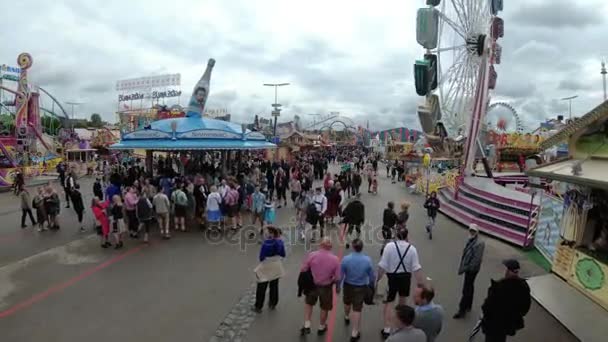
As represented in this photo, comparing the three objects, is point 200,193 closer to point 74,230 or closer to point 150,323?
point 74,230

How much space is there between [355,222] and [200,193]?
4.76 meters

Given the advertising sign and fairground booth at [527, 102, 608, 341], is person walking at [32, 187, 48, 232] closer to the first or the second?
fairground booth at [527, 102, 608, 341]

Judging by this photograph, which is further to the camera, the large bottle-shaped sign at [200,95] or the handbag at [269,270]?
the large bottle-shaped sign at [200,95]

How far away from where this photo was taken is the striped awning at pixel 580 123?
597cm

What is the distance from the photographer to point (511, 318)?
14.2ft

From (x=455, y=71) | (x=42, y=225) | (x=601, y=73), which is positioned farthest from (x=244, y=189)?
(x=601, y=73)

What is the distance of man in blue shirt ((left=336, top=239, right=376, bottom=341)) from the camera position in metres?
4.97

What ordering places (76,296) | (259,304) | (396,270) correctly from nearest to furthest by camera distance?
(396,270)
(259,304)
(76,296)

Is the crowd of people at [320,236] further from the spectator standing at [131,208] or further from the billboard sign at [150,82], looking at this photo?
the billboard sign at [150,82]

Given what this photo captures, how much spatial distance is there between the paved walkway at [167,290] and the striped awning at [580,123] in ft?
9.40

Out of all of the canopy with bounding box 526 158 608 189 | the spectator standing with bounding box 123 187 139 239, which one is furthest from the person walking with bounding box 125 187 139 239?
the canopy with bounding box 526 158 608 189

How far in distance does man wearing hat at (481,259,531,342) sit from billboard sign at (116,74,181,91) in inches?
2353

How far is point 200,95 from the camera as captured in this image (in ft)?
54.0

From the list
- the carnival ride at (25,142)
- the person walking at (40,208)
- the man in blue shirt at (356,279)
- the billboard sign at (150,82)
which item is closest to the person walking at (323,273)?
the man in blue shirt at (356,279)
